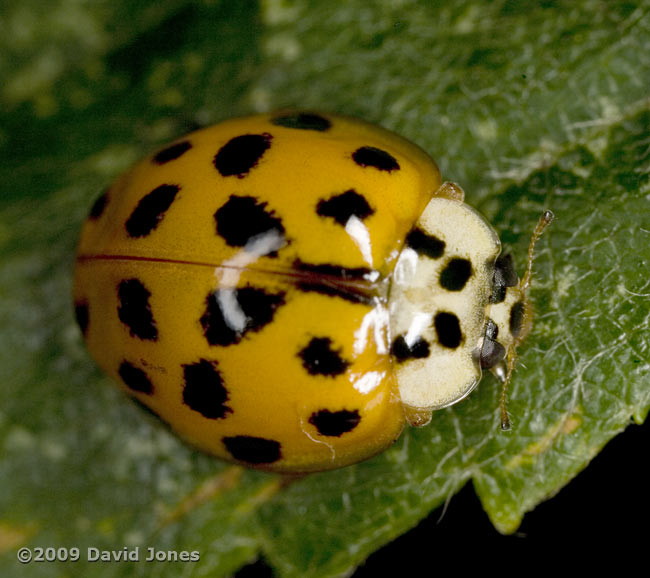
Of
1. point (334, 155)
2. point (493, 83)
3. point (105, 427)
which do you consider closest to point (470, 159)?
point (493, 83)

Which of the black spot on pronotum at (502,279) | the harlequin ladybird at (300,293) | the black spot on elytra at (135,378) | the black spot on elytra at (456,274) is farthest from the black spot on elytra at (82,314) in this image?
the black spot on pronotum at (502,279)

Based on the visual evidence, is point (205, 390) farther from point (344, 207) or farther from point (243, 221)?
point (344, 207)

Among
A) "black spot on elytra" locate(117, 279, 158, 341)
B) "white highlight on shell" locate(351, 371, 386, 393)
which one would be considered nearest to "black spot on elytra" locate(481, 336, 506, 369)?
"white highlight on shell" locate(351, 371, 386, 393)

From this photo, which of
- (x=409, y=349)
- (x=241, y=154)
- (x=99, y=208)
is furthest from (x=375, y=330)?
(x=99, y=208)

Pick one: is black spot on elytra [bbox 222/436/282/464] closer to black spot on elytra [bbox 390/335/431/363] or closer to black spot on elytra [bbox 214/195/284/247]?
black spot on elytra [bbox 390/335/431/363]

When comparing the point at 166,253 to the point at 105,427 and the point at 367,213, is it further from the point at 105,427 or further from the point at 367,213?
the point at 105,427
